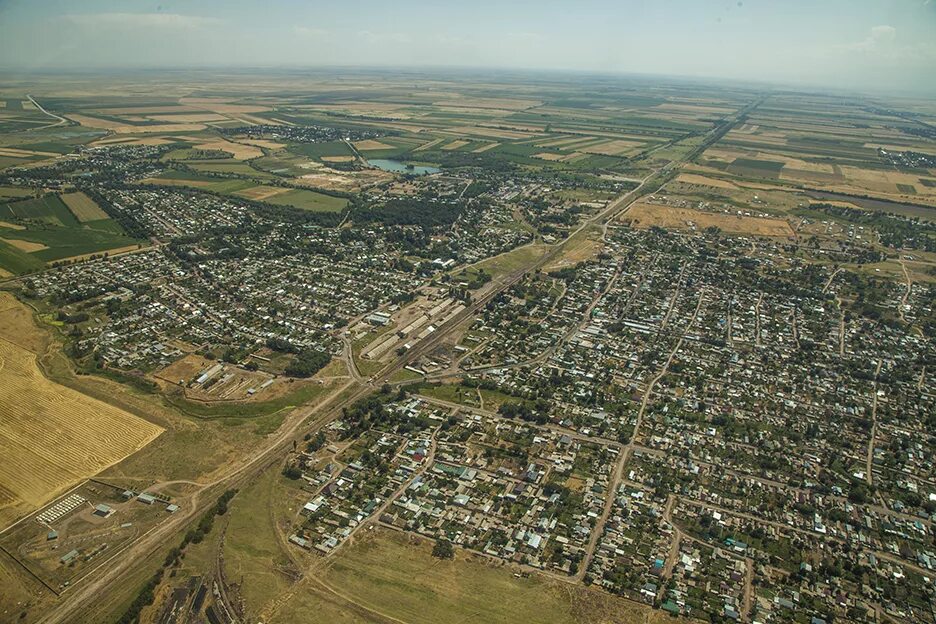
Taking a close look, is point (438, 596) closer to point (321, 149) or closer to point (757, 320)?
point (757, 320)

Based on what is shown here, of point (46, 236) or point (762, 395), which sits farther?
point (46, 236)

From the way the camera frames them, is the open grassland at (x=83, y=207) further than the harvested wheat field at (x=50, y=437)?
Yes

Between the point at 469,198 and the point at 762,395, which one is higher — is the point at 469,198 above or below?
above

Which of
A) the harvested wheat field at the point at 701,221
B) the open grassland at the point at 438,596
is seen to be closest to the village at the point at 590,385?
the open grassland at the point at 438,596

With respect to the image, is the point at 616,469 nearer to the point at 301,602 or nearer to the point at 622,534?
the point at 622,534

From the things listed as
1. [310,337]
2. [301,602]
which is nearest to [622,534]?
[301,602]

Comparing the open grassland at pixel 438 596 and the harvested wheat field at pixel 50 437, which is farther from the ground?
the harvested wheat field at pixel 50 437

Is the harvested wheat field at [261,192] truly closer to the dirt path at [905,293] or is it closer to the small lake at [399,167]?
the small lake at [399,167]
